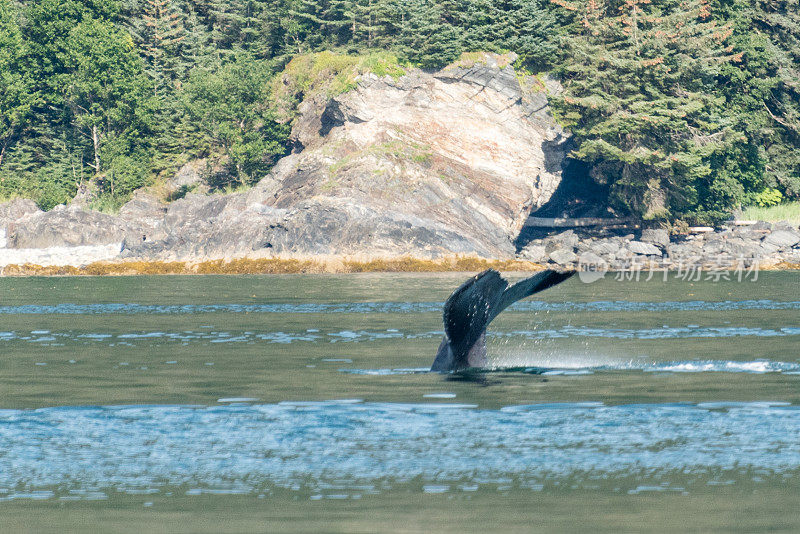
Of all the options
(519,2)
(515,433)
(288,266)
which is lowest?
(288,266)

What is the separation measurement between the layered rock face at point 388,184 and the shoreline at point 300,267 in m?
1.09

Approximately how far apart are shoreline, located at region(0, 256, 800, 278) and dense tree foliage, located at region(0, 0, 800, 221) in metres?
12.9

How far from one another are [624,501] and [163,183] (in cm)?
9095

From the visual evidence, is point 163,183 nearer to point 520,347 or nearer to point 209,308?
point 209,308

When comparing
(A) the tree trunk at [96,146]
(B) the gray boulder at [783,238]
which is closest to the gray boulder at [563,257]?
(B) the gray boulder at [783,238]

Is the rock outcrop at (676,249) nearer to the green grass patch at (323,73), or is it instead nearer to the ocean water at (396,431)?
the green grass patch at (323,73)

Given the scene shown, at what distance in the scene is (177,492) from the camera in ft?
35.4

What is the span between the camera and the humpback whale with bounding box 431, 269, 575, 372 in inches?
614

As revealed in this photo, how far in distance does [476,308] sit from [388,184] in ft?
212

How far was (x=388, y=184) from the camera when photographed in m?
80.8

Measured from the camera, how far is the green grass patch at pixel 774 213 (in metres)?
89.2

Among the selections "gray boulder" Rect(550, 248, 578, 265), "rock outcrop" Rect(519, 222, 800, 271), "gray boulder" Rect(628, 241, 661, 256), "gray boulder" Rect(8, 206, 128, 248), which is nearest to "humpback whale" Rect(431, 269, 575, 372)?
"rock outcrop" Rect(519, 222, 800, 271)

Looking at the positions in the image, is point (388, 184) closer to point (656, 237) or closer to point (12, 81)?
point (656, 237)

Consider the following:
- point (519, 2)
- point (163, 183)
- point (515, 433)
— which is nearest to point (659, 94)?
point (519, 2)
